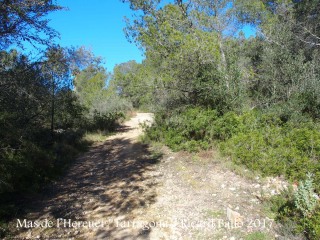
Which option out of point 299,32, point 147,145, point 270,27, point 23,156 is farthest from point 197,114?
point 299,32

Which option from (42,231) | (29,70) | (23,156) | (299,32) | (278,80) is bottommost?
(42,231)

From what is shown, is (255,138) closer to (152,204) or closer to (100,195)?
(152,204)

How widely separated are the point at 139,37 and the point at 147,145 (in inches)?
184

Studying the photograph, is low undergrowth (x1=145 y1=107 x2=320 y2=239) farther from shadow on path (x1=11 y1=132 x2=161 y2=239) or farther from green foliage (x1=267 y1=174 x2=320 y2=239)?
shadow on path (x1=11 y1=132 x2=161 y2=239)

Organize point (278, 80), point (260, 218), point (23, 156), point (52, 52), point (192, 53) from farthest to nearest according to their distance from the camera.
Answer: point (278, 80)
point (192, 53)
point (52, 52)
point (23, 156)
point (260, 218)

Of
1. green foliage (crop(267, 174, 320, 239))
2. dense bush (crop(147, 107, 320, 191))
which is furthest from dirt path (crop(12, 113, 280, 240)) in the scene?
dense bush (crop(147, 107, 320, 191))

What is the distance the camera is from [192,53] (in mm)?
8539

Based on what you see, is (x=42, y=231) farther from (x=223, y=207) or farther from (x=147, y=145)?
(x=147, y=145)

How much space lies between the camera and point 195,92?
9.26 meters

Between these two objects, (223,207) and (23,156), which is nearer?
(223,207)

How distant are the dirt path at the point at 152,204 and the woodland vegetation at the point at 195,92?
0.62m

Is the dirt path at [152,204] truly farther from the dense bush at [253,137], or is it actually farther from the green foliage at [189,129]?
the dense bush at [253,137]

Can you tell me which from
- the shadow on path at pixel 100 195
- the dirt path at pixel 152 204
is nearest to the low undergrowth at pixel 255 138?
the dirt path at pixel 152 204

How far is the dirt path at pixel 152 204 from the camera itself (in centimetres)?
380
